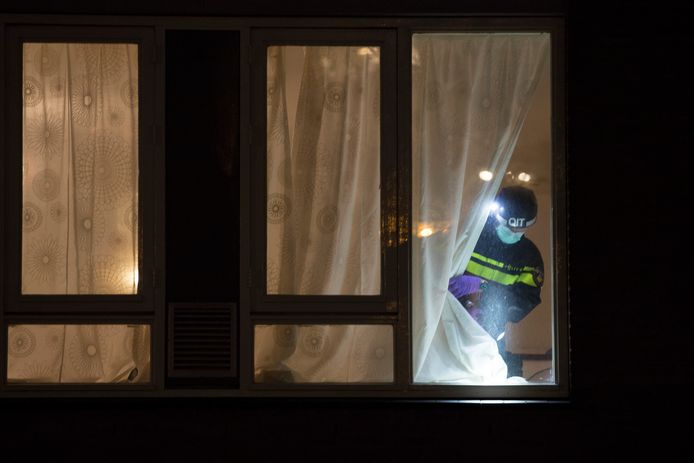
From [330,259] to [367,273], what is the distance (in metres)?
0.25

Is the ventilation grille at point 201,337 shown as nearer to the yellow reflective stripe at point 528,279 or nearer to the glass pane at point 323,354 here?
the glass pane at point 323,354

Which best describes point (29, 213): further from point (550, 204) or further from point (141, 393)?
point (550, 204)

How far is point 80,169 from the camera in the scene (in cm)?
516

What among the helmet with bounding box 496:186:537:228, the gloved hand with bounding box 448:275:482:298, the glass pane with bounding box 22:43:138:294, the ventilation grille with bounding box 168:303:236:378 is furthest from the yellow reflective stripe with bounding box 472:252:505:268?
the glass pane with bounding box 22:43:138:294

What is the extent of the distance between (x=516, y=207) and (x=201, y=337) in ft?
6.96

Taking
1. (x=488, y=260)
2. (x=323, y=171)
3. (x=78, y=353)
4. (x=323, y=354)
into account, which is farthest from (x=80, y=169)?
(x=488, y=260)

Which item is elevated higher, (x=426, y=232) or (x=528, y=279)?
(x=426, y=232)

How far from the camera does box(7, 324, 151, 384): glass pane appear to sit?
510 cm

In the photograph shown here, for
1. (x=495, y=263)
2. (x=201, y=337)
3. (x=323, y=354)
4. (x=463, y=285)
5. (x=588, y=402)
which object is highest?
(x=495, y=263)

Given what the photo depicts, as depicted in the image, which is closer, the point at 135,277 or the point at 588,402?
the point at 588,402

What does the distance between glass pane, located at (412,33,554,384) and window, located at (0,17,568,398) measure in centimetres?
1

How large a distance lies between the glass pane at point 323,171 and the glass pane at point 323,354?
0.24 m

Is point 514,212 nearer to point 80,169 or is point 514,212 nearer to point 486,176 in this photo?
point 486,176

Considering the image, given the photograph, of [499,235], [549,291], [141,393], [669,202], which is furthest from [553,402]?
[141,393]
